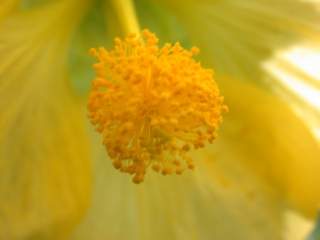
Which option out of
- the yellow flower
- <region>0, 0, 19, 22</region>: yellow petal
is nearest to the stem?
the yellow flower

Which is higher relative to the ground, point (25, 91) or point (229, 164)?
point (25, 91)

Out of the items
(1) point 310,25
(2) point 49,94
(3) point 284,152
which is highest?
(2) point 49,94

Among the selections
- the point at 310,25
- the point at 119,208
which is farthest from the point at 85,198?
the point at 310,25

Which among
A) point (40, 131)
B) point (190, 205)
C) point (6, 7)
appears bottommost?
point (190, 205)

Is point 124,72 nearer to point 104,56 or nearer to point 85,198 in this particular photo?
point 104,56

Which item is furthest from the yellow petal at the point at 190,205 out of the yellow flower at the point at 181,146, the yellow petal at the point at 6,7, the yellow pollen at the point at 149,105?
the yellow petal at the point at 6,7

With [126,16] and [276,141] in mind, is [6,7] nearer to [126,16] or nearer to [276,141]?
[126,16]

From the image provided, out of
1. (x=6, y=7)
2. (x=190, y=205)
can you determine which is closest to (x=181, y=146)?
(x=190, y=205)
